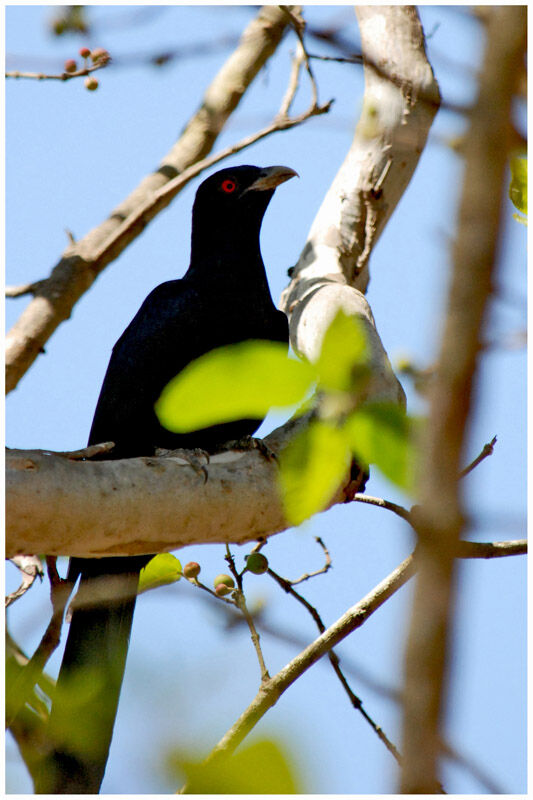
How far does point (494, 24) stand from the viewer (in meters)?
1.07

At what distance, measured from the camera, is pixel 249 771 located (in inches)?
58.0

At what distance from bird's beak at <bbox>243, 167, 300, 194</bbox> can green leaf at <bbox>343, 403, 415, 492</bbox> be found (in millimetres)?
4575

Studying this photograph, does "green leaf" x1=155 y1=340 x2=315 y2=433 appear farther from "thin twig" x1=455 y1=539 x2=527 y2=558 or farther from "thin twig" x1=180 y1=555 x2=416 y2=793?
"thin twig" x1=180 y1=555 x2=416 y2=793

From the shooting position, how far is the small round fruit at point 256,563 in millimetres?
3916

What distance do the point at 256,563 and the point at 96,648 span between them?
131cm

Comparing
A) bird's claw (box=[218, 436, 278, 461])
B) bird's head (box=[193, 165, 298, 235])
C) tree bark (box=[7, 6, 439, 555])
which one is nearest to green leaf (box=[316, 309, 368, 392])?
tree bark (box=[7, 6, 439, 555])

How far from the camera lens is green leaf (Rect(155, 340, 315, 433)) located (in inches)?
61.0

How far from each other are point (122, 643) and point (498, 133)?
13.9 feet

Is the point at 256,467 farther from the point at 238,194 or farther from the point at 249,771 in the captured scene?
the point at 238,194

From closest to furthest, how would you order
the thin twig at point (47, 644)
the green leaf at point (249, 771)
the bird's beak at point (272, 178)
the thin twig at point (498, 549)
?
the green leaf at point (249, 771), the thin twig at point (47, 644), the thin twig at point (498, 549), the bird's beak at point (272, 178)

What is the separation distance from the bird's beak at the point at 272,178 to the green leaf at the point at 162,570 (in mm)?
2990

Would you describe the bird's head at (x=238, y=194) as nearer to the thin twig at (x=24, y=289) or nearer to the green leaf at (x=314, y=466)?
the thin twig at (x=24, y=289)

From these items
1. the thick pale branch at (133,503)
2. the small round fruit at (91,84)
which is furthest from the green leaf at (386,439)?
the small round fruit at (91,84)

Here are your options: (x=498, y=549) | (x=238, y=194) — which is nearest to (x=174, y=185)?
(x=238, y=194)
